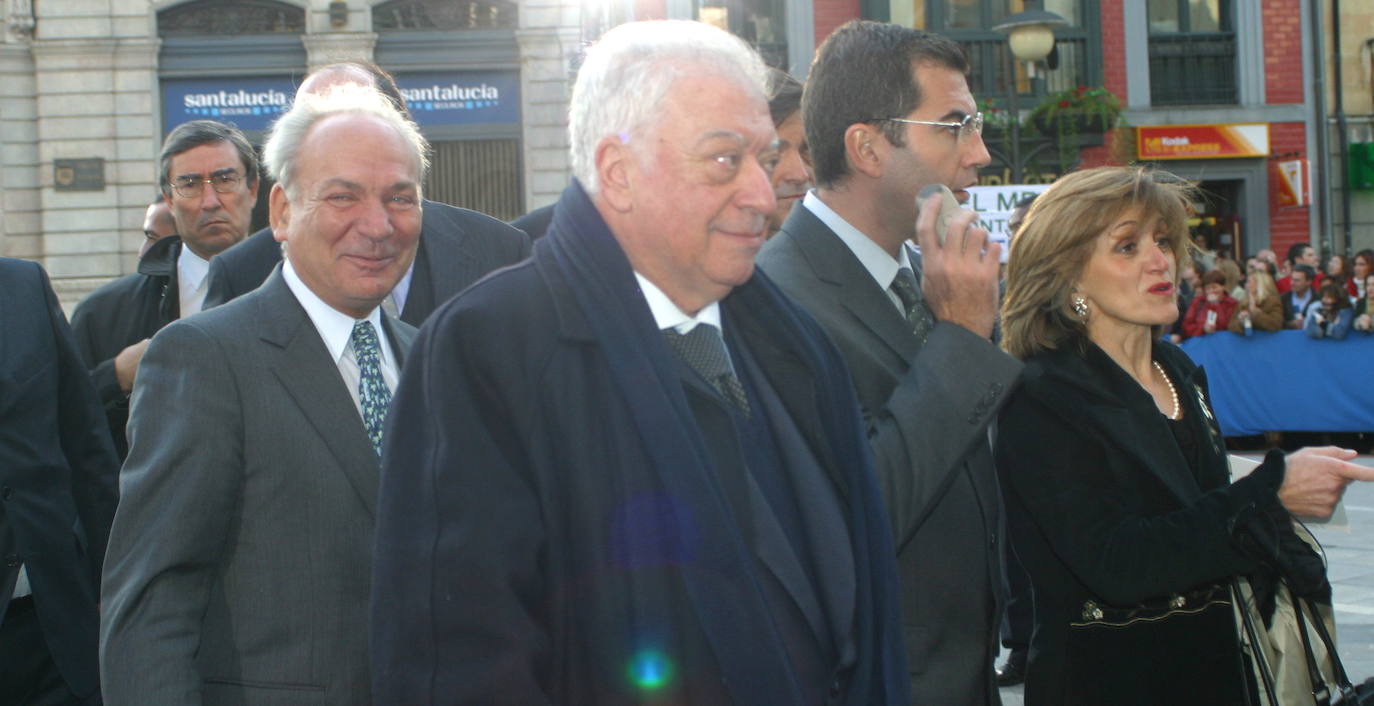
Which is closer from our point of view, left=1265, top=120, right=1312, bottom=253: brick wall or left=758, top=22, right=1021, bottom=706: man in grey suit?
left=758, top=22, right=1021, bottom=706: man in grey suit

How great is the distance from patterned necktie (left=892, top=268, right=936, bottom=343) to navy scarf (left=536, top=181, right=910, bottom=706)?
762 millimetres

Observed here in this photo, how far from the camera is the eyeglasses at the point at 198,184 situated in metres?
4.77

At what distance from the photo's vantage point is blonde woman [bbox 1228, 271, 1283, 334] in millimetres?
14859

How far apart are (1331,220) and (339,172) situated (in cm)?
2281

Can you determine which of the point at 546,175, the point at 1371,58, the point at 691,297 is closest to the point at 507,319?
the point at 691,297

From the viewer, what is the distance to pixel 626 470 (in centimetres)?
196

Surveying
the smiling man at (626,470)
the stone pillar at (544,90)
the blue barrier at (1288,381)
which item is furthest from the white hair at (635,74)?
the stone pillar at (544,90)

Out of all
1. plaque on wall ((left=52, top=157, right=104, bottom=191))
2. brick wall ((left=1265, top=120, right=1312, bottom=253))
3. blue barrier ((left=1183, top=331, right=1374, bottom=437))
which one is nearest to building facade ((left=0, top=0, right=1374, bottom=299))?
plaque on wall ((left=52, top=157, right=104, bottom=191))

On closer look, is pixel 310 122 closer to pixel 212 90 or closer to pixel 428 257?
pixel 428 257

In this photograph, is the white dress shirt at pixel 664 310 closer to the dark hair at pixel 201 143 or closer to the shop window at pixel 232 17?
the dark hair at pixel 201 143

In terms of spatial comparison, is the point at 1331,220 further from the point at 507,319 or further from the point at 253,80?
the point at 507,319

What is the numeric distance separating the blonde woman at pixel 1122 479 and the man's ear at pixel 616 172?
1.59 metres

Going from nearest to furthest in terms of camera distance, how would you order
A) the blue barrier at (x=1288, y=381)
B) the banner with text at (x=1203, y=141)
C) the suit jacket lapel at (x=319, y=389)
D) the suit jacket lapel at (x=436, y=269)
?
the suit jacket lapel at (x=319, y=389) < the suit jacket lapel at (x=436, y=269) < the blue barrier at (x=1288, y=381) < the banner with text at (x=1203, y=141)

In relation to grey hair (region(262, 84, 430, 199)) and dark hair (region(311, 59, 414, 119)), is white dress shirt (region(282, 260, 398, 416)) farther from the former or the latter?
dark hair (region(311, 59, 414, 119))
